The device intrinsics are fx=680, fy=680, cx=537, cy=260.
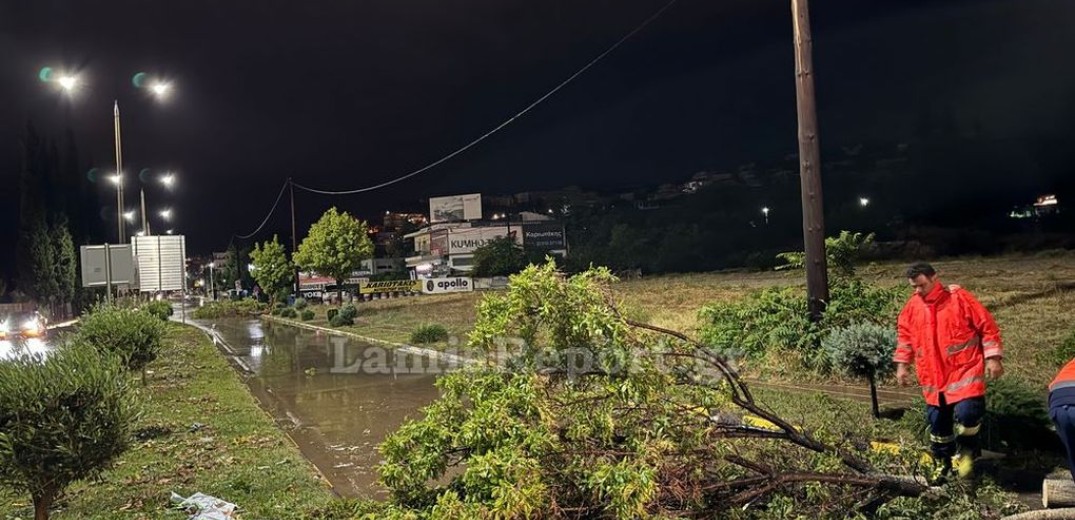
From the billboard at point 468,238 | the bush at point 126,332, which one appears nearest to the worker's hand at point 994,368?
the bush at point 126,332

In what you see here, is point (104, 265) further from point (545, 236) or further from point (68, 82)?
point (545, 236)

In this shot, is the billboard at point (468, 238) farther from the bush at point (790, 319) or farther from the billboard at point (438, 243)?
the bush at point (790, 319)

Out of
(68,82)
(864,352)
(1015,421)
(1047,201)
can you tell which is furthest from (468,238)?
(1015,421)

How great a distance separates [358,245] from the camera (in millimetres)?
42094

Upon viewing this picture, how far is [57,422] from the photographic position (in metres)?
4.97

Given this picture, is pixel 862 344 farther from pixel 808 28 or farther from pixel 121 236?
pixel 121 236

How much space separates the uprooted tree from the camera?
3592 millimetres

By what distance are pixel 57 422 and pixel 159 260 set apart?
18.4 metres

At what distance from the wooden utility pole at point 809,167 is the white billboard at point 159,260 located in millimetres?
18915

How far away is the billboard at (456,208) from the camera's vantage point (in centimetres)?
9375

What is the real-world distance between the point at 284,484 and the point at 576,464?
3.92 m

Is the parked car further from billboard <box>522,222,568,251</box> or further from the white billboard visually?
billboard <box>522,222,568,251</box>

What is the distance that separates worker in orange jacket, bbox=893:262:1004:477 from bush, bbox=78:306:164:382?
11.6m

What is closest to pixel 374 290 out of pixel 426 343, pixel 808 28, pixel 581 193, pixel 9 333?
pixel 9 333
